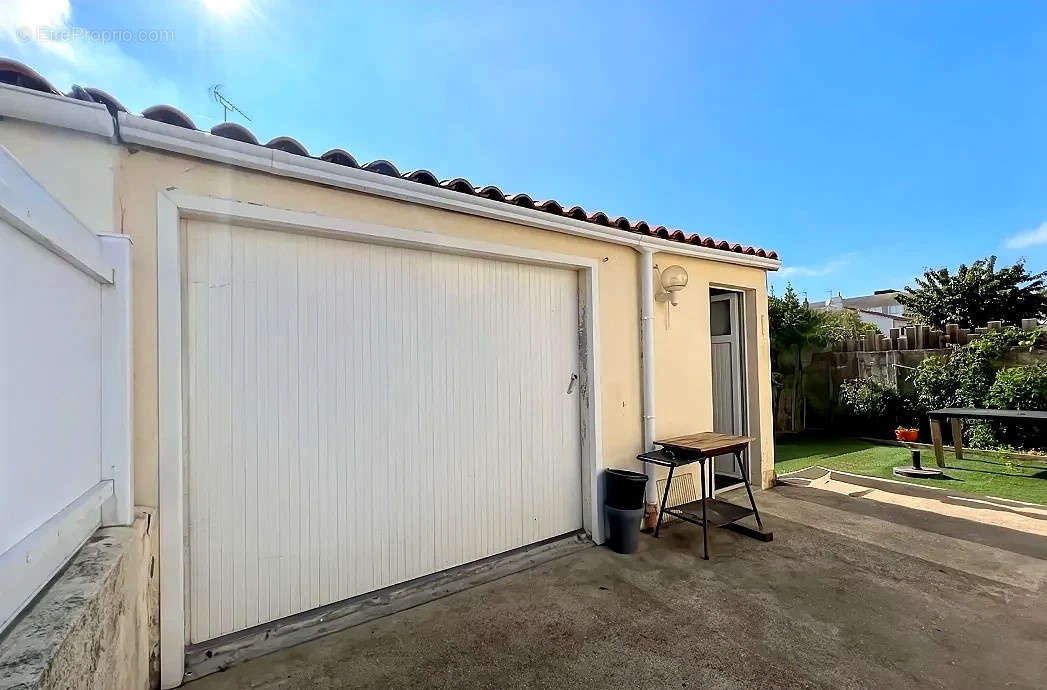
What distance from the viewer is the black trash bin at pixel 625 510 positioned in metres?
4.23

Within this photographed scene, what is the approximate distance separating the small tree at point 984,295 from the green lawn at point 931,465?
11.5 meters

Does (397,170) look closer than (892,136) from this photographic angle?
Yes

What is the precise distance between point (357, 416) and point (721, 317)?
200 inches

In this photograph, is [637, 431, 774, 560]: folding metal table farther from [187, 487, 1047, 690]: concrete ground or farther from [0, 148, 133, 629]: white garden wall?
[0, 148, 133, 629]: white garden wall

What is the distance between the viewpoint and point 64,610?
1.33 m

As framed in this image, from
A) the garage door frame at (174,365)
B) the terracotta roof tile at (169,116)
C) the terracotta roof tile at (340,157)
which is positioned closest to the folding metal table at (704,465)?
the garage door frame at (174,365)

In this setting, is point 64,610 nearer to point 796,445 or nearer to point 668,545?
point 668,545

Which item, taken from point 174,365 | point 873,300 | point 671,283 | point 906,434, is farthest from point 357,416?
point 873,300

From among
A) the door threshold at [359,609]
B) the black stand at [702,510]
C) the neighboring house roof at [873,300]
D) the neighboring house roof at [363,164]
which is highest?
the neighboring house roof at [873,300]

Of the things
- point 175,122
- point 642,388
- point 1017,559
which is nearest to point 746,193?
point 642,388

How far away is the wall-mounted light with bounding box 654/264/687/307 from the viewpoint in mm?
5027

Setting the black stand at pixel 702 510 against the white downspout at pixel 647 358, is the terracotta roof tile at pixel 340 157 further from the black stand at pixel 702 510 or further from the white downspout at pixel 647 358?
the black stand at pixel 702 510

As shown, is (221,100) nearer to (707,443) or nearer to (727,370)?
(707,443)

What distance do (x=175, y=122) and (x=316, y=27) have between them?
5.18ft
